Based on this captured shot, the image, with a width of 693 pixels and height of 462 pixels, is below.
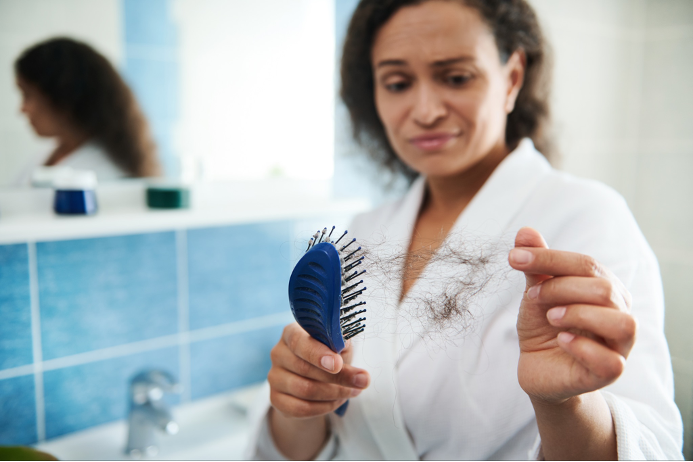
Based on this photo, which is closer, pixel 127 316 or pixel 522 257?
pixel 522 257

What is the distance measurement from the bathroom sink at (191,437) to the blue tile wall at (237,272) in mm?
183

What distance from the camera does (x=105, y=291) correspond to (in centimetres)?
91

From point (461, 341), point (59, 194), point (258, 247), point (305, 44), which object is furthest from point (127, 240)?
point (461, 341)

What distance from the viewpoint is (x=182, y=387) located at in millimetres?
1045

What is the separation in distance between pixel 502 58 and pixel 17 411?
97cm

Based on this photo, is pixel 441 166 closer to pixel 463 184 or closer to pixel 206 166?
pixel 463 184

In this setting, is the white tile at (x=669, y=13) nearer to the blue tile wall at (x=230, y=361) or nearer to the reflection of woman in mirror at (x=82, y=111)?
the reflection of woman in mirror at (x=82, y=111)

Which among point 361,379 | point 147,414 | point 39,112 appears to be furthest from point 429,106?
point 147,414

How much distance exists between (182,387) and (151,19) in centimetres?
74

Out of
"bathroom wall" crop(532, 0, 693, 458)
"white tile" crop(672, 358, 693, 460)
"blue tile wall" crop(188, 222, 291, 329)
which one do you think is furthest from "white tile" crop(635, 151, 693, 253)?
"blue tile wall" crop(188, 222, 291, 329)

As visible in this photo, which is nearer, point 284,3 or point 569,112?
point 569,112

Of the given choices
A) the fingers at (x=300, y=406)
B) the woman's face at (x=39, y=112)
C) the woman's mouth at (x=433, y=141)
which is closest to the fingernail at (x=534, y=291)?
the fingers at (x=300, y=406)

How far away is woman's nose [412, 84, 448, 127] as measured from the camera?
604 mm

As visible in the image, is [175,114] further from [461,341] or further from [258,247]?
[461,341]
